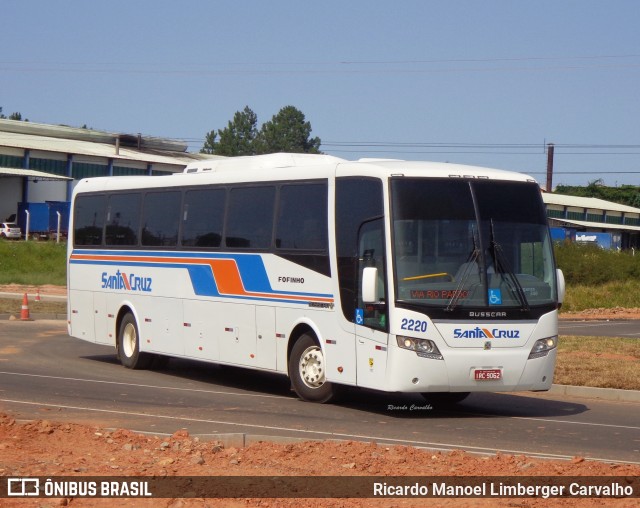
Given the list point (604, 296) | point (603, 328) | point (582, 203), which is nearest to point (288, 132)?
point (582, 203)

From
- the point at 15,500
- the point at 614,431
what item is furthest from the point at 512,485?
the point at 614,431

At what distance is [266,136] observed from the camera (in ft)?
458

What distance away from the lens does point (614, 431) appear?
1409cm

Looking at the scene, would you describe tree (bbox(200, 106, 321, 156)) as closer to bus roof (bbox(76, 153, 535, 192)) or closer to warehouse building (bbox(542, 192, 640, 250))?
warehouse building (bbox(542, 192, 640, 250))

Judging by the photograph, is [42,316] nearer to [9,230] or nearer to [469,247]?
[469,247]

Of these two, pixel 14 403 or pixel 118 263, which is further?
pixel 118 263

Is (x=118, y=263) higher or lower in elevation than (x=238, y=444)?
higher

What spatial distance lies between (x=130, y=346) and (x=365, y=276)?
7.92 meters

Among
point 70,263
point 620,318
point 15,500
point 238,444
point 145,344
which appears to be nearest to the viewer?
point 15,500

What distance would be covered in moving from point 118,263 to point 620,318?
27074mm

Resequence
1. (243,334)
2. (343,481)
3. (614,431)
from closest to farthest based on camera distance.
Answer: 1. (343,481)
2. (614,431)
3. (243,334)

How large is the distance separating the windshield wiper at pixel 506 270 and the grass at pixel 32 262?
3918 cm

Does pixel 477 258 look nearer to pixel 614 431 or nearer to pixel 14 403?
pixel 614 431

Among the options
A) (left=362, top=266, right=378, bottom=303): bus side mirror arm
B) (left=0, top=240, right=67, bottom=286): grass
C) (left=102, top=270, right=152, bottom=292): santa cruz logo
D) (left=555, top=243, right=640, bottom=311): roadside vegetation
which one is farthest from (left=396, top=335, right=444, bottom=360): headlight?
(left=0, top=240, right=67, bottom=286): grass
